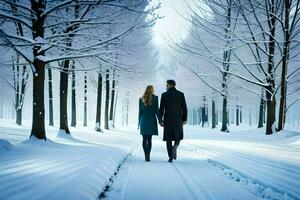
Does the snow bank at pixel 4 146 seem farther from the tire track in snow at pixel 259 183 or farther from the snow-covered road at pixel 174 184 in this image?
the tire track in snow at pixel 259 183

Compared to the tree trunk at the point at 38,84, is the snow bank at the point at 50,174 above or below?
below

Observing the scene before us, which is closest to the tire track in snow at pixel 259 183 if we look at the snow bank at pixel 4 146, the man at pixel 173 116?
the man at pixel 173 116

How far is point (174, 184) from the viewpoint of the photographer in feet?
19.4

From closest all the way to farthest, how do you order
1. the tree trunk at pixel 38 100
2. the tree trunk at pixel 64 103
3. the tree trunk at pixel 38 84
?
the tree trunk at pixel 38 84
the tree trunk at pixel 38 100
the tree trunk at pixel 64 103

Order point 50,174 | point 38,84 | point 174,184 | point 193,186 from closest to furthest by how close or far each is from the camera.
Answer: point 193,186 < point 174,184 < point 50,174 < point 38,84

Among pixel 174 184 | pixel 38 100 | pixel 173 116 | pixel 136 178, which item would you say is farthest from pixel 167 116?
pixel 38 100

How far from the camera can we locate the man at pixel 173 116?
948 centimetres

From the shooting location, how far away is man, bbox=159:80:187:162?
948cm

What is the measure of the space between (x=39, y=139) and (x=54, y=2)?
4.43m

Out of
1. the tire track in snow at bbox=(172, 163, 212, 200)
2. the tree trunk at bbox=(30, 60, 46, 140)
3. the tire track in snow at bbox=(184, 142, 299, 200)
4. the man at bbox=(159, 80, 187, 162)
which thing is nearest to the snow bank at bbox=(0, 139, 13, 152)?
the tree trunk at bbox=(30, 60, 46, 140)

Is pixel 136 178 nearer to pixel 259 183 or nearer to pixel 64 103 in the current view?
pixel 259 183

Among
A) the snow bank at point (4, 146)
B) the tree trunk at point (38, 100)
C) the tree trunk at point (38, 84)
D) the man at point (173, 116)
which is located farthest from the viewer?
the tree trunk at point (38, 100)

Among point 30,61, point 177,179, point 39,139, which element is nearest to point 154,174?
point 177,179

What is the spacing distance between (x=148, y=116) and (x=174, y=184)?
12.8ft
